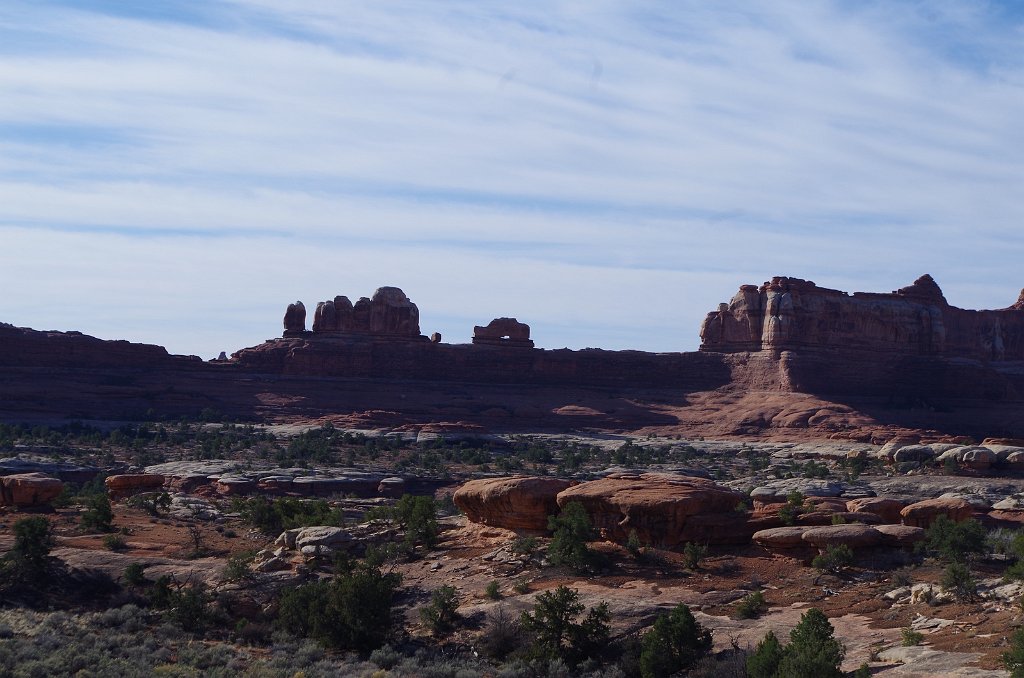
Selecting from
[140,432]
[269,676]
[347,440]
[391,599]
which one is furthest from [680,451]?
[269,676]

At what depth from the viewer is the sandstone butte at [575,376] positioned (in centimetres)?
7281

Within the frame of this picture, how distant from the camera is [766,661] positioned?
1711cm

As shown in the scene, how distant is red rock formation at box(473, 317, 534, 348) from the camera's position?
86.5m

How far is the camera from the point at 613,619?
2095 cm

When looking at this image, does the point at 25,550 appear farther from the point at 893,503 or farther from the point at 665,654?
the point at 893,503

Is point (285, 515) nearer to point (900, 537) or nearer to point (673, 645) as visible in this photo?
point (673, 645)

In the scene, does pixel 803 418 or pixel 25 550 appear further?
pixel 803 418

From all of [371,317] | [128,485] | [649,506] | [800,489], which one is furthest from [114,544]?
[371,317]

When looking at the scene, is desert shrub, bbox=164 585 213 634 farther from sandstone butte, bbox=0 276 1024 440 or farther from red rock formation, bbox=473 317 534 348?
red rock formation, bbox=473 317 534 348

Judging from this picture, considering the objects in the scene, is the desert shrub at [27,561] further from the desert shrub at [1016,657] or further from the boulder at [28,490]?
the desert shrub at [1016,657]

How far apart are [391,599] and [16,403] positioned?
167ft

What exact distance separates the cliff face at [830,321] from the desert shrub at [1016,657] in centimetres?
6858

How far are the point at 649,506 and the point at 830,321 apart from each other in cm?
6578

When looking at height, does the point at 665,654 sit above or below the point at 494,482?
below
